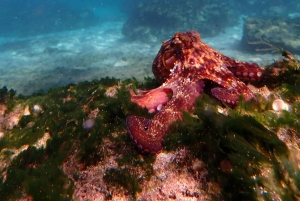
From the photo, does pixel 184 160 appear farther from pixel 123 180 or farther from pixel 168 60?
pixel 168 60

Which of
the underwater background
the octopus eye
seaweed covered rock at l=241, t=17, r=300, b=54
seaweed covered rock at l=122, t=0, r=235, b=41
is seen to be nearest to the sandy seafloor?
seaweed covered rock at l=241, t=17, r=300, b=54

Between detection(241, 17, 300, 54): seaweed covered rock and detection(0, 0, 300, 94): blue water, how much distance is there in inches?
59.0

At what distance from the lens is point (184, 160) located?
1.98 m

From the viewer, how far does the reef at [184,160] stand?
169 centimetres

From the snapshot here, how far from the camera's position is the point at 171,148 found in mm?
2078

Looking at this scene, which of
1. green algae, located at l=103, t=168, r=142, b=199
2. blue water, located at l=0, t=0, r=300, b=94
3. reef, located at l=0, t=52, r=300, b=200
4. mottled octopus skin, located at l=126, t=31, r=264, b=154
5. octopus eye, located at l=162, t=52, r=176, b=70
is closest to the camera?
reef, located at l=0, t=52, r=300, b=200

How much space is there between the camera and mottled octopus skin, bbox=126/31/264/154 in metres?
2.10

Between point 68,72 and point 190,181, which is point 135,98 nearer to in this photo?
point 190,181

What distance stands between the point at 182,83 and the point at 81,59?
18.0 metres

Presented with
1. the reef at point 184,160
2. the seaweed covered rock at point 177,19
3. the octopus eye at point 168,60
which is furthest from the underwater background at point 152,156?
the seaweed covered rock at point 177,19

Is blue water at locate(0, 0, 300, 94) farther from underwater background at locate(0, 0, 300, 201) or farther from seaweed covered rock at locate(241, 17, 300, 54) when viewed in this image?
underwater background at locate(0, 0, 300, 201)

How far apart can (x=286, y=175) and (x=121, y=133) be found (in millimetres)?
1720

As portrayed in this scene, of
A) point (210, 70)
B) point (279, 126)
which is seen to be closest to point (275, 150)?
point (279, 126)

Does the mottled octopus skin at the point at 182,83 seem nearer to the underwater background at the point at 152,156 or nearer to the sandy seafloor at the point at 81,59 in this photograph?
the underwater background at the point at 152,156
